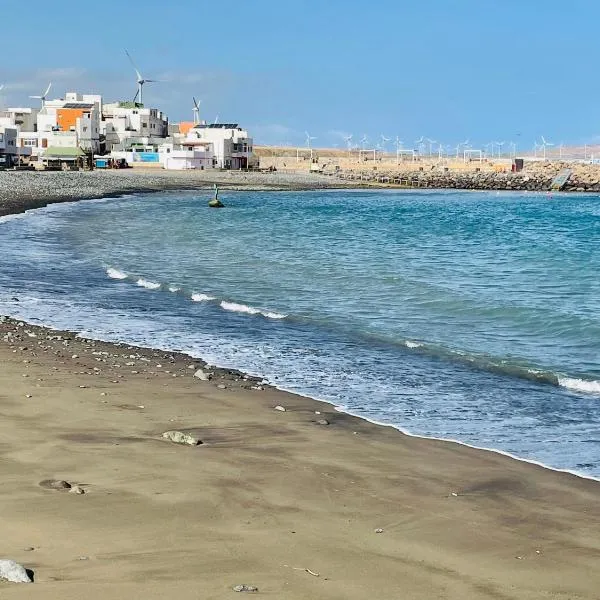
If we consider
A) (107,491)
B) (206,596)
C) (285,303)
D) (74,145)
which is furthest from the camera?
(74,145)

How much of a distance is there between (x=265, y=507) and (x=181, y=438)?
2.21m

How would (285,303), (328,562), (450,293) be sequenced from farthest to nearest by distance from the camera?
(450,293)
(285,303)
(328,562)

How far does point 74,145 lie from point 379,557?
172679 mm

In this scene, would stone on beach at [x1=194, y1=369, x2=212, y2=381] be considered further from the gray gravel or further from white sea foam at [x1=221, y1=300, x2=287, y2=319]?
the gray gravel

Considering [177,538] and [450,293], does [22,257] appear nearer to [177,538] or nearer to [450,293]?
[450,293]

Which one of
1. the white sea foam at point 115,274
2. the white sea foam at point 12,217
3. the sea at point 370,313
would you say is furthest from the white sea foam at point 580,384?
the white sea foam at point 12,217

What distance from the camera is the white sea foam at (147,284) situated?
25188mm

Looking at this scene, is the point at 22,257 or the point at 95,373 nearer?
the point at 95,373

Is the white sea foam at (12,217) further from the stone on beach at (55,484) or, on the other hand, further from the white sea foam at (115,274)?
the stone on beach at (55,484)

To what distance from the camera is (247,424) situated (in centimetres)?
1036

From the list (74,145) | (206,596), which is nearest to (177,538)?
(206,596)

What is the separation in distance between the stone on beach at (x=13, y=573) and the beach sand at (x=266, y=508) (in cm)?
7

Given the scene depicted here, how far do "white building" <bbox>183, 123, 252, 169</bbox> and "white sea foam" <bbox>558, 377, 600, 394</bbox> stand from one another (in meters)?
165

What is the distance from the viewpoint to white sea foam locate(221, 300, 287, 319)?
20.7m
